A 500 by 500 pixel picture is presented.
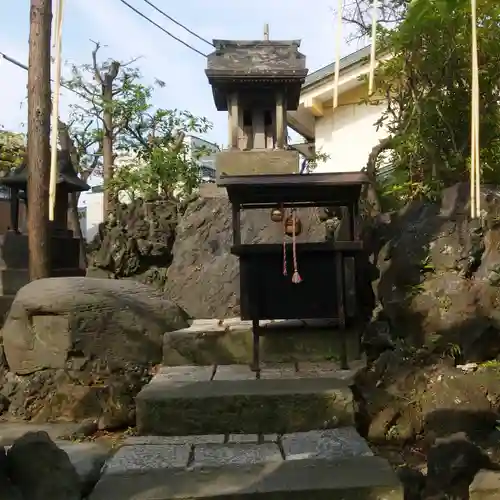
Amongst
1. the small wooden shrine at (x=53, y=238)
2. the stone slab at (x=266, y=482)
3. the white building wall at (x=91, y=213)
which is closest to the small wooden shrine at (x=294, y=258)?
the stone slab at (x=266, y=482)

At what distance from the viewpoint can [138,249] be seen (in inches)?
445

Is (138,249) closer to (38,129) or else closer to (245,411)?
(38,129)

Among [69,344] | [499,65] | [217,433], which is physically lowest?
[217,433]

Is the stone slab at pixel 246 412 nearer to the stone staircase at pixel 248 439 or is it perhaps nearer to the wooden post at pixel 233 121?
the stone staircase at pixel 248 439

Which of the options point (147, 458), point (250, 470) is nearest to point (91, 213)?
point (147, 458)

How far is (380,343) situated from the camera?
21.2 ft

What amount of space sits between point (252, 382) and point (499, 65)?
6.49 meters

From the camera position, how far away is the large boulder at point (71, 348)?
20.6 feet

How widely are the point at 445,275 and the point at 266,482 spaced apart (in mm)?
3960

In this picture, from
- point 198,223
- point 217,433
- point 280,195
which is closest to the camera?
point 217,433

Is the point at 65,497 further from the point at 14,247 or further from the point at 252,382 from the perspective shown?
the point at 14,247

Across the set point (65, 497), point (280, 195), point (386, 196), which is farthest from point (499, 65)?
point (65, 497)

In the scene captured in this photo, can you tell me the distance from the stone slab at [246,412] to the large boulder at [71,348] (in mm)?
1281

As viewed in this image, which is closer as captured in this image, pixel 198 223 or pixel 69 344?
pixel 69 344
